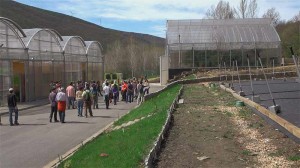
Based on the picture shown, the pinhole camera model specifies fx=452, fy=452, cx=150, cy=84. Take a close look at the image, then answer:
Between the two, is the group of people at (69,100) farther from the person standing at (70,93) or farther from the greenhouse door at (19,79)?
the greenhouse door at (19,79)

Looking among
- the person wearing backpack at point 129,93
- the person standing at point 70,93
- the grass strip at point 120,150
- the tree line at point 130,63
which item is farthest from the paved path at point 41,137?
the tree line at point 130,63

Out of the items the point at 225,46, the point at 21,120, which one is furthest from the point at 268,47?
the point at 21,120

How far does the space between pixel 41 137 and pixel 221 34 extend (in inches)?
1980

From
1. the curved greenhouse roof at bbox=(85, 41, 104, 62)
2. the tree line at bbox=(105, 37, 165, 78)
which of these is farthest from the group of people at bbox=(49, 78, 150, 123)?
the tree line at bbox=(105, 37, 165, 78)

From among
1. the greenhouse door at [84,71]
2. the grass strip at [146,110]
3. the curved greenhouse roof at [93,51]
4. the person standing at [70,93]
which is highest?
the curved greenhouse roof at [93,51]

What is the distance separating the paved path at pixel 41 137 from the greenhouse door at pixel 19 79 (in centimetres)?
971

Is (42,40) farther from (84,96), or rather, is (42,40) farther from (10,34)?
(84,96)

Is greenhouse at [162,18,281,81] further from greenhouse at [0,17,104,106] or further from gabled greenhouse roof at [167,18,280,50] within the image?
greenhouse at [0,17,104,106]

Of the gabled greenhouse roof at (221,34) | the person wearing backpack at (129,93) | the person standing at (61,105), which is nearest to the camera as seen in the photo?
the person standing at (61,105)

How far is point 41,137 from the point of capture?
15.8 metres

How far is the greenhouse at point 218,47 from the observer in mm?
59125

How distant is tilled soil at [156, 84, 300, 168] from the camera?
938 centimetres

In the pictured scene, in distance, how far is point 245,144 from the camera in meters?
11.3

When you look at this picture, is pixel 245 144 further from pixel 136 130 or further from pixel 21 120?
pixel 21 120
